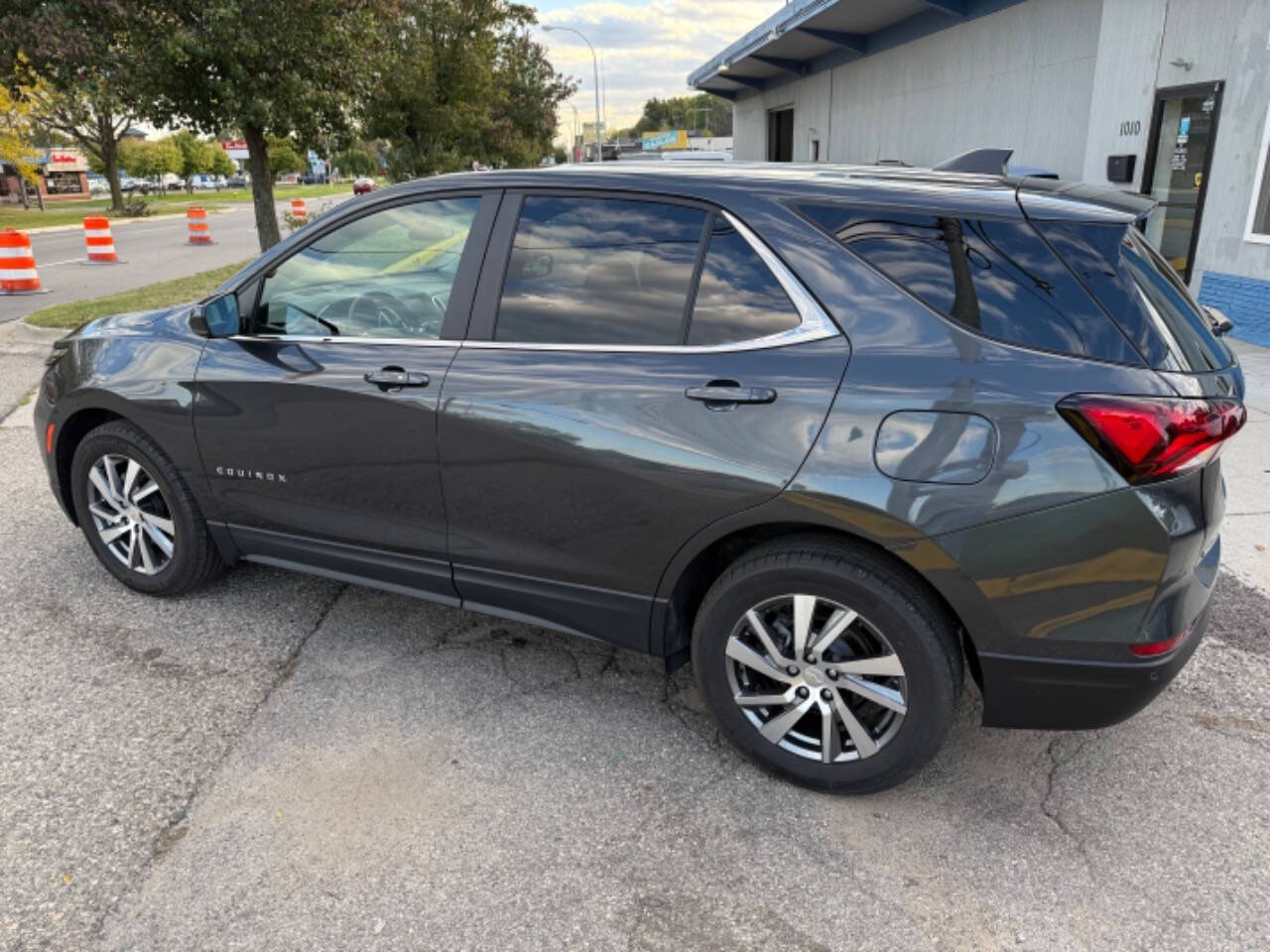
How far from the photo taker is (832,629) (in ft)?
8.52

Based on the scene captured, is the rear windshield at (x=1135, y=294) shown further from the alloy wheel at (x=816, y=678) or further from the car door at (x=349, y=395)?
the car door at (x=349, y=395)

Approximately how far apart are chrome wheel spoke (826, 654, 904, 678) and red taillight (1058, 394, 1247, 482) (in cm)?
75

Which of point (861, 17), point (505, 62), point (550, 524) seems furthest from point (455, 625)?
point (505, 62)

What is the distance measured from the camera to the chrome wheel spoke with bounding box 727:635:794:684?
107 inches

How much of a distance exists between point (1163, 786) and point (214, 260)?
20134 mm

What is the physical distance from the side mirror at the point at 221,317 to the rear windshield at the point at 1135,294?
9.12 feet

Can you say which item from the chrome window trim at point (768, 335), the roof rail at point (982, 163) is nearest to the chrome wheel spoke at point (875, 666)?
the chrome window trim at point (768, 335)

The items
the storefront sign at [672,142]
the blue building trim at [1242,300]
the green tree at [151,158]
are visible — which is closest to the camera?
the blue building trim at [1242,300]

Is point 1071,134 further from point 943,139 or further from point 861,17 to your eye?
point 861,17

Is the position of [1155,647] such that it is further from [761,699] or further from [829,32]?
[829,32]

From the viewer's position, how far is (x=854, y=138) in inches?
745

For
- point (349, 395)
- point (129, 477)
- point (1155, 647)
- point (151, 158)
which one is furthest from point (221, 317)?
point (151, 158)

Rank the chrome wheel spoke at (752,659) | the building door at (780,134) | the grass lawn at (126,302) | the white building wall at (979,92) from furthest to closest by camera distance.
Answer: the building door at (780,134) → the white building wall at (979,92) → the grass lawn at (126,302) → the chrome wheel spoke at (752,659)

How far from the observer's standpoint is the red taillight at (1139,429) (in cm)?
226
